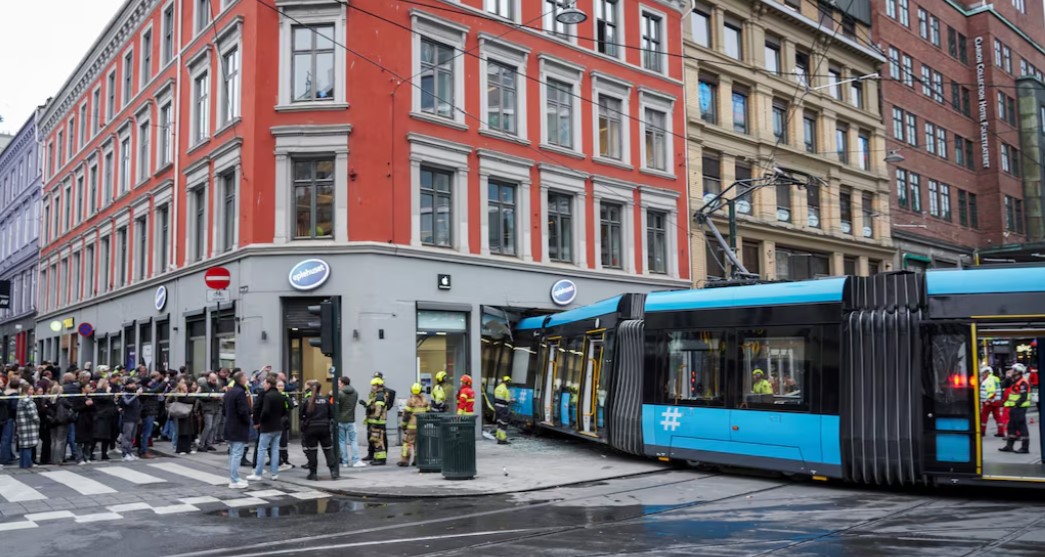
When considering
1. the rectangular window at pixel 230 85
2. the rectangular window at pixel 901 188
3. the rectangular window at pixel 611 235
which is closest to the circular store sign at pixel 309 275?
the rectangular window at pixel 230 85

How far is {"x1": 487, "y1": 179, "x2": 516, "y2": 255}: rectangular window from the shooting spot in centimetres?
2461

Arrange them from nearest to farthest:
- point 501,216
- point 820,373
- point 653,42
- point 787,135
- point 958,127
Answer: point 820,373, point 501,216, point 653,42, point 787,135, point 958,127

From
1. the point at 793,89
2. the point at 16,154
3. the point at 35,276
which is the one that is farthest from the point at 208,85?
the point at 16,154

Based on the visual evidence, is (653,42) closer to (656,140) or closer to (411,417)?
(656,140)

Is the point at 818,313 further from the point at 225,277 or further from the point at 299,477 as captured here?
the point at 225,277

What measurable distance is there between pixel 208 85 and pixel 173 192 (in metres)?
3.77

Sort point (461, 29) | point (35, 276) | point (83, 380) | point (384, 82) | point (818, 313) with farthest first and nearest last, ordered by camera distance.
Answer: point (35, 276) < point (461, 29) < point (384, 82) < point (83, 380) < point (818, 313)

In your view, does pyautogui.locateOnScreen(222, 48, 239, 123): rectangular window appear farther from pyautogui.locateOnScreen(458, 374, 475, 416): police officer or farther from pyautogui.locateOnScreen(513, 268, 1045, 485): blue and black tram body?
pyautogui.locateOnScreen(513, 268, 1045, 485): blue and black tram body

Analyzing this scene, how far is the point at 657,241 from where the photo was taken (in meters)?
29.5

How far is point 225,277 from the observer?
1962 centimetres

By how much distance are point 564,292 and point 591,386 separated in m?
7.84

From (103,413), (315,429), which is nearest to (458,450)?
(315,429)

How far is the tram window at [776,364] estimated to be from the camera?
13609 millimetres

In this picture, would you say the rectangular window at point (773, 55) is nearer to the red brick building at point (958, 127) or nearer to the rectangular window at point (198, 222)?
the red brick building at point (958, 127)
